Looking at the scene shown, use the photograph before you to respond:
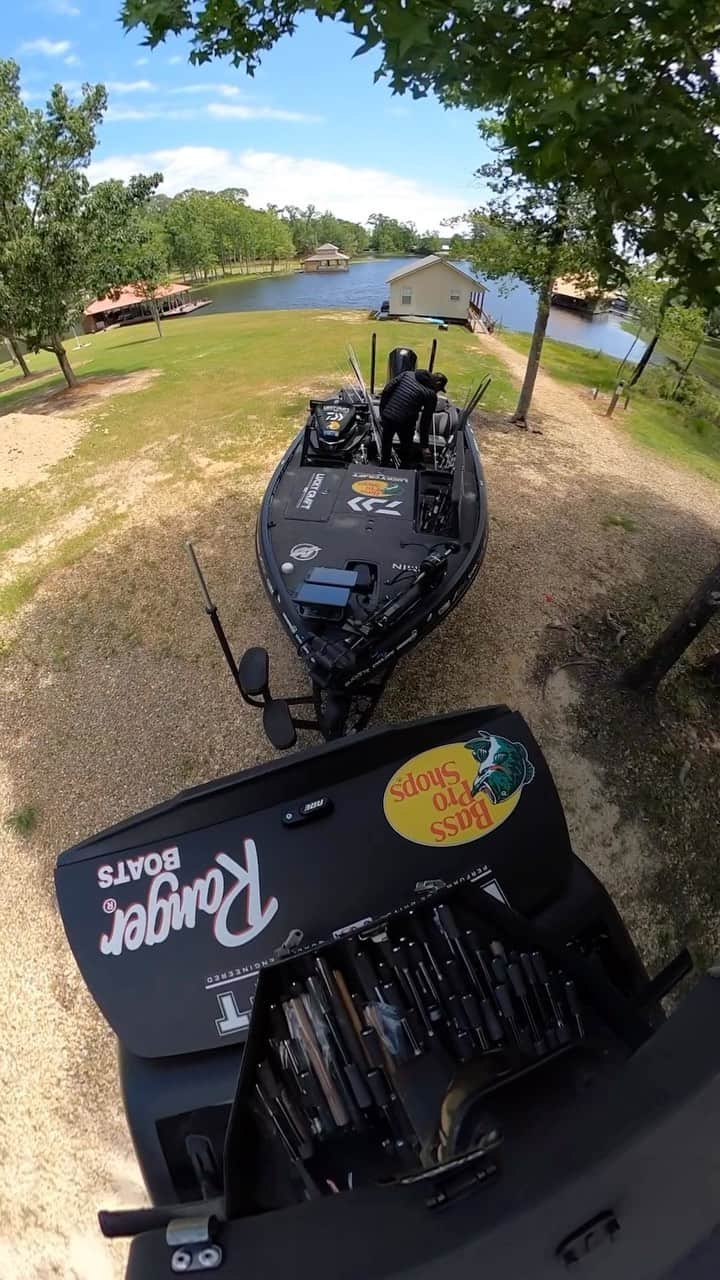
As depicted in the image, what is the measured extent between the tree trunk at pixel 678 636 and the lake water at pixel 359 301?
30.3 meters

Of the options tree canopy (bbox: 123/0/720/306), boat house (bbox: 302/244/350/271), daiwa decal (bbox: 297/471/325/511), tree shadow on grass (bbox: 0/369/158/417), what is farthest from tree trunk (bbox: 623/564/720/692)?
boat house (bbox: 302/244/350/271)

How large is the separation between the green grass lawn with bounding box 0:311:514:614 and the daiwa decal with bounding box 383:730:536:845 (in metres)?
Answer: 7.97

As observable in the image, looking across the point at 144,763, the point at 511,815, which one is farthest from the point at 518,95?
the point at 144,763

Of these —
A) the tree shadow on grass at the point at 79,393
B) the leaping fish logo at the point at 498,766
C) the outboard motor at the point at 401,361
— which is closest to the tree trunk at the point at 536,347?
the outboard motor at the point at 401,361

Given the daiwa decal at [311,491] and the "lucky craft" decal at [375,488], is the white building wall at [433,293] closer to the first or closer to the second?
the daiwa decal at [311,491]

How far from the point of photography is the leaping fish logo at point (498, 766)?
308cm

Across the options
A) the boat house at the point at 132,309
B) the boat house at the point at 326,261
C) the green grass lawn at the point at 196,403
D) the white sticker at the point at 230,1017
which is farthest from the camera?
the boat house at the point at 326,261

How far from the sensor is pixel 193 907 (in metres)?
2.73

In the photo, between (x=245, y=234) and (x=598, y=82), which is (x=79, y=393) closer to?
(x=598, y=82)

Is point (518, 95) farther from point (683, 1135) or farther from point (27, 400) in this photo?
point (27, 400)

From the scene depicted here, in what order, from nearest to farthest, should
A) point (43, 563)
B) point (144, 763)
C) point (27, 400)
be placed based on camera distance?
point (144, 763)
point (43, 563)
point (27, 400)

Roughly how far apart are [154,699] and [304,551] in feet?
8.87

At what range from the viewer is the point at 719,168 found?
2.69 metres

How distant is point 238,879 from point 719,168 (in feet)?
13.8
